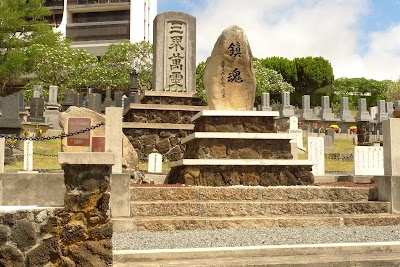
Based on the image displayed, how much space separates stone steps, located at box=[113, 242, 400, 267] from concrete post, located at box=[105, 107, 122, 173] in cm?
352

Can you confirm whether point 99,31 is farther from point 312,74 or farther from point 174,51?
point 174,51

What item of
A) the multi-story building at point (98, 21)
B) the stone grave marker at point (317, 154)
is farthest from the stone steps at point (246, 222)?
the multi-story building at point (98, 21)

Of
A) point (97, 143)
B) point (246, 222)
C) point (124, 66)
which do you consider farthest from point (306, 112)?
point (246, 222)

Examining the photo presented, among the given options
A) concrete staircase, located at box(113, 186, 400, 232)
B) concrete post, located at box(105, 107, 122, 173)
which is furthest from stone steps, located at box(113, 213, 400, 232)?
concrete post, located at box(105, 107, 122, 173)

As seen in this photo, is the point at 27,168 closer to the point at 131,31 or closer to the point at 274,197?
the point at 274,197

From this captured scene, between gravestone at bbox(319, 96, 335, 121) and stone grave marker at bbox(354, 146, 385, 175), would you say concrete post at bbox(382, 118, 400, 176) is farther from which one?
gravestone at bbox(319, 96, 335, 121)

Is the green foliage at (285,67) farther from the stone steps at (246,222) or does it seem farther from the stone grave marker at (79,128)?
the stone steps at (246,222)

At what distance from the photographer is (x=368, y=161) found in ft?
45.6

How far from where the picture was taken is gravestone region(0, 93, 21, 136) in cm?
1958

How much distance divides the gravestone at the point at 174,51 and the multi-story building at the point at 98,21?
40055 millimetres

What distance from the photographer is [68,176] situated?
5090 mm

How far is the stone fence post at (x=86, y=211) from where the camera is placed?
500 cm

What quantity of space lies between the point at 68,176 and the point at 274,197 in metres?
4.95

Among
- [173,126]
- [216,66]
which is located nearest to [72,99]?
[173,126]
